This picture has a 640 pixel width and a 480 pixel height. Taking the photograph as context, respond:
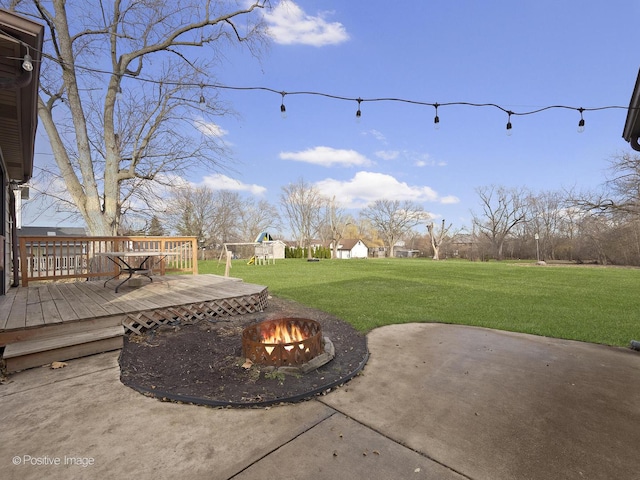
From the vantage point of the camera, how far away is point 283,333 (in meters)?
3.44

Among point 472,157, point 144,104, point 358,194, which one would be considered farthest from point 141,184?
point 358,194

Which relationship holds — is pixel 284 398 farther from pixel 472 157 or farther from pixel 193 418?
pixel 472 157

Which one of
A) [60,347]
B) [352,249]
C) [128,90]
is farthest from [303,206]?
[60,347]

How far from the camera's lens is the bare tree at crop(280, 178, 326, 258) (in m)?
35.3

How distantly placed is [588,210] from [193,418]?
74.7ft

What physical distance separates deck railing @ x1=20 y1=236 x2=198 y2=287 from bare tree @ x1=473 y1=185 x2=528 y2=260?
122 feet

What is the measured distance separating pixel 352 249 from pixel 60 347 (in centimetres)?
4987

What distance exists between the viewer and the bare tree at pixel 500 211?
34906 millimetres

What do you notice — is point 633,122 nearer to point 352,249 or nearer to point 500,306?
point 500,306

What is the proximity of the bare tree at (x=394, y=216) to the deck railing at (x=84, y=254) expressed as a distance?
39.6 metres

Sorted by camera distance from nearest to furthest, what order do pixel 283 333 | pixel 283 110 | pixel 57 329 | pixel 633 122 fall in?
pixel 57 329
pixel 283 333
pixel 633 122
pixel 283 110

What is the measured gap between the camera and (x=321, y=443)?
182 cm

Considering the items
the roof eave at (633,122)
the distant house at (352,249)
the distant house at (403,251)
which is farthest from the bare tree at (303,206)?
the roof eave at (633,122)

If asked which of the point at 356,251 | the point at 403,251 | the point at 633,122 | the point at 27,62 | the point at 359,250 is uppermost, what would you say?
the point at 27,62
